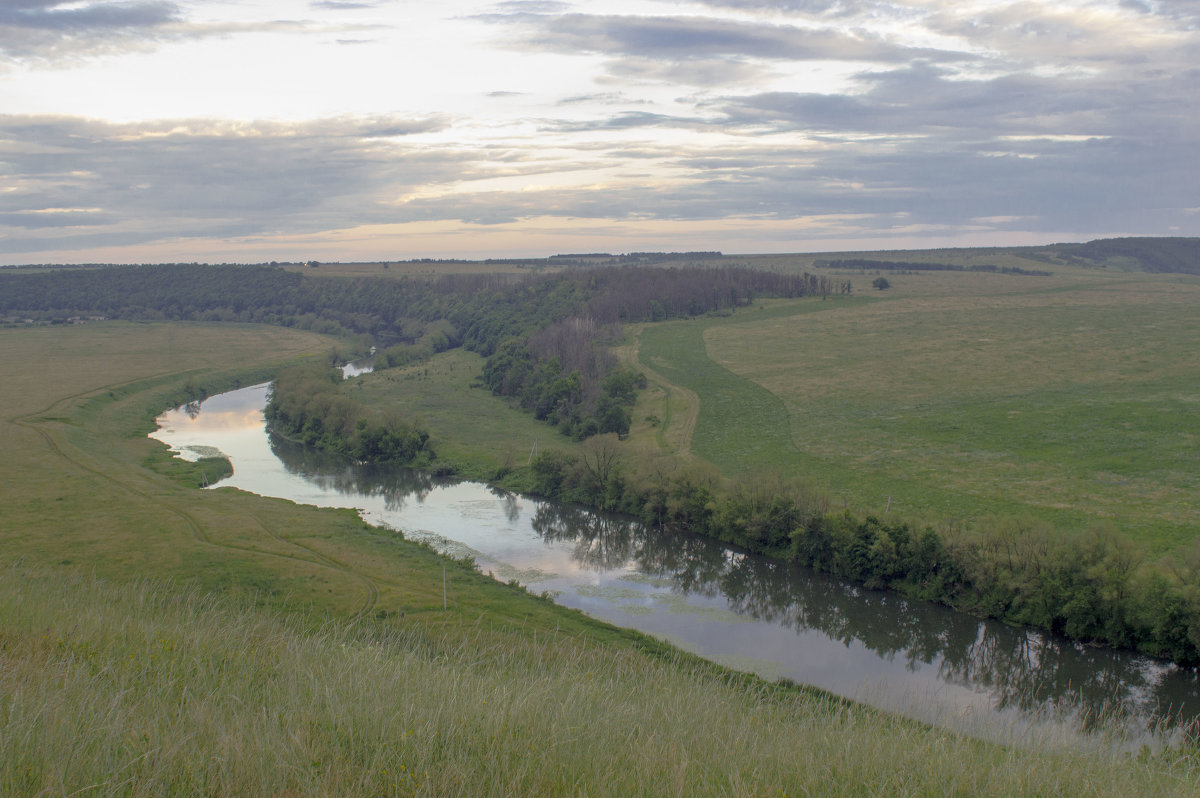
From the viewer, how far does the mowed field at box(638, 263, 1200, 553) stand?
104 ft

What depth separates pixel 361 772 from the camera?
540 centimetres

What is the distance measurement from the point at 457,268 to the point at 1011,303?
10910cm

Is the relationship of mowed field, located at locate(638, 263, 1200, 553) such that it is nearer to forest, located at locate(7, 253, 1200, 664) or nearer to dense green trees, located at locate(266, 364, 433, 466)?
forest, located at locate(7, 253, 1200, 664)

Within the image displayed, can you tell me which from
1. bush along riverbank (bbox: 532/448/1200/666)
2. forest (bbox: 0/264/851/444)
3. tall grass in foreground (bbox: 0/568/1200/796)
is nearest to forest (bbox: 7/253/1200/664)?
bush along riverbank (bbox: 532/448/1200/666)

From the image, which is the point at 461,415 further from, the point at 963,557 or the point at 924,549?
the point at 963,557

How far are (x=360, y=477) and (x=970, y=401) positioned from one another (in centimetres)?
3528

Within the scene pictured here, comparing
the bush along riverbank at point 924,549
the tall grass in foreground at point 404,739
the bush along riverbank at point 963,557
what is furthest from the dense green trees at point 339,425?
the tall grass in foreground at point 404,739

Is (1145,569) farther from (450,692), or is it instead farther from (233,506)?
(233,506)

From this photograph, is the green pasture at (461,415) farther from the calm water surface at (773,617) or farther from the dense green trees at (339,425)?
the calm water surface at (773,617)

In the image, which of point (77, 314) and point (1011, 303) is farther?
point (77, 314)

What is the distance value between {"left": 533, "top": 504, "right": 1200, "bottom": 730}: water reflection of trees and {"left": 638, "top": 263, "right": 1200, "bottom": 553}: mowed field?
467 cm

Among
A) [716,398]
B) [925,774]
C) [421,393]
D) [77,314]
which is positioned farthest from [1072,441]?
[77,314]

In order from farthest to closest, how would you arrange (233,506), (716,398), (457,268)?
(457,268) → (716,398) → (233,506)

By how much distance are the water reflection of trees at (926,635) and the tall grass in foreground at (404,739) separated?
11601mm
